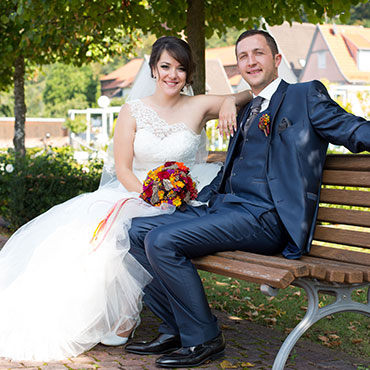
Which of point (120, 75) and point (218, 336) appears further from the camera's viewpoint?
point (120, 75)

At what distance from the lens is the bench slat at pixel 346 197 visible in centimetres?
366

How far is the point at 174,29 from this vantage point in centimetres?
762

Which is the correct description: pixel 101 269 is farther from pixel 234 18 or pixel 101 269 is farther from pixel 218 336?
pixel 234 18

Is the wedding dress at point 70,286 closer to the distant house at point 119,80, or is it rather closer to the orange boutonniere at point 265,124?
the orange boutonniere at point 265,124

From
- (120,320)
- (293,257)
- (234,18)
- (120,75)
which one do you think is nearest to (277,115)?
(293,257)

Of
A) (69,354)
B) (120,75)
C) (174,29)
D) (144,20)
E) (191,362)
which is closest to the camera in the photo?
(191,362)

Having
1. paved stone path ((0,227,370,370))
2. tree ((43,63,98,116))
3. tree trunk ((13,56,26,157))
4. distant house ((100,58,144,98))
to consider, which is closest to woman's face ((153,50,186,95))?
paved stone path ((0,227,370,370))

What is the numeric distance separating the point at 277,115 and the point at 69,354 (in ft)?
6.26

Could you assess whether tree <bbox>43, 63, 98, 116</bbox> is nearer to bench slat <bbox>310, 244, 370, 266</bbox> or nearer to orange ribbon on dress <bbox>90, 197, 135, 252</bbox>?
orange ribbon on dress <bbox>90, 197, 135, 252</bbox>

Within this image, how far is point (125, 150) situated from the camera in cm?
446

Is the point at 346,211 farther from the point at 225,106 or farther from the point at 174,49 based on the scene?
the point at 174,49

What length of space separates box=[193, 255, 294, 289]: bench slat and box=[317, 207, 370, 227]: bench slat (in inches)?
31.8

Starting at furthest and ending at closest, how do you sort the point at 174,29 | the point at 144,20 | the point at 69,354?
1. the point at 174,29
2. the point at 144,20
3. the point at 69,354

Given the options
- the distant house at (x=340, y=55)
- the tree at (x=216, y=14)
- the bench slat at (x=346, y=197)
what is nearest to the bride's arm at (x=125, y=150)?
the bench slat at (x=346, y=197)
